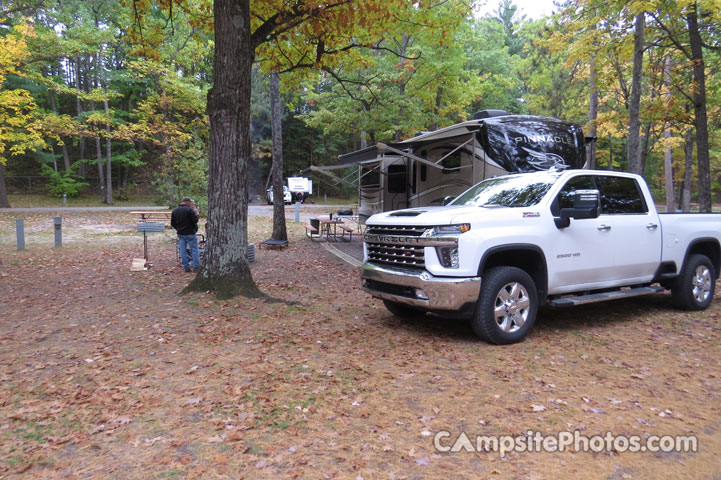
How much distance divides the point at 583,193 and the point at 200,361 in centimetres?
459

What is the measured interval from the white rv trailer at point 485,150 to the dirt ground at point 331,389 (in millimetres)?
3590

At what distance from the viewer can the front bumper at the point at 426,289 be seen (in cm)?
477

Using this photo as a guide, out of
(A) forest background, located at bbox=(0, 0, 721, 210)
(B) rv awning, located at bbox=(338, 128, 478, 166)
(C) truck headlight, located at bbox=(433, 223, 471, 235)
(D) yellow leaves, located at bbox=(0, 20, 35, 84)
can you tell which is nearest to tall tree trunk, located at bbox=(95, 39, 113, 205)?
(A) forest background, located at bbox=(0, 0, 721, 210)

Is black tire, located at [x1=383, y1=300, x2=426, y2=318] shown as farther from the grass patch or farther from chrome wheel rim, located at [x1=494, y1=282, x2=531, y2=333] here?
the grass patch

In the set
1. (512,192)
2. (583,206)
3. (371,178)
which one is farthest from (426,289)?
(371,178)

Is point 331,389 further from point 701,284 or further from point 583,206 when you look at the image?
point 701,284

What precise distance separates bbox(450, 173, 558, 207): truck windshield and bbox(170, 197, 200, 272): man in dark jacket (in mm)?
6060

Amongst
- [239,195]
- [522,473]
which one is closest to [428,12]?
[239,195]

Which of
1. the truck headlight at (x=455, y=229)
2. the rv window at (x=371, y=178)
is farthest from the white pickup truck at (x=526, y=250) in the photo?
the rv window at (x=371, y=178)

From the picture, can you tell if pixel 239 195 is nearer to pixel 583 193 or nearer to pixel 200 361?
pixel 200 361

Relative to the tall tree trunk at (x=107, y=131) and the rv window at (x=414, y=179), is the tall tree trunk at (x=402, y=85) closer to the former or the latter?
the rv window at (x=414, y=179)

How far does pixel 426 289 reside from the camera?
194 inches

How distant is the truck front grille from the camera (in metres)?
5.14

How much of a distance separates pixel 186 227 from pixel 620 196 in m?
8.08
